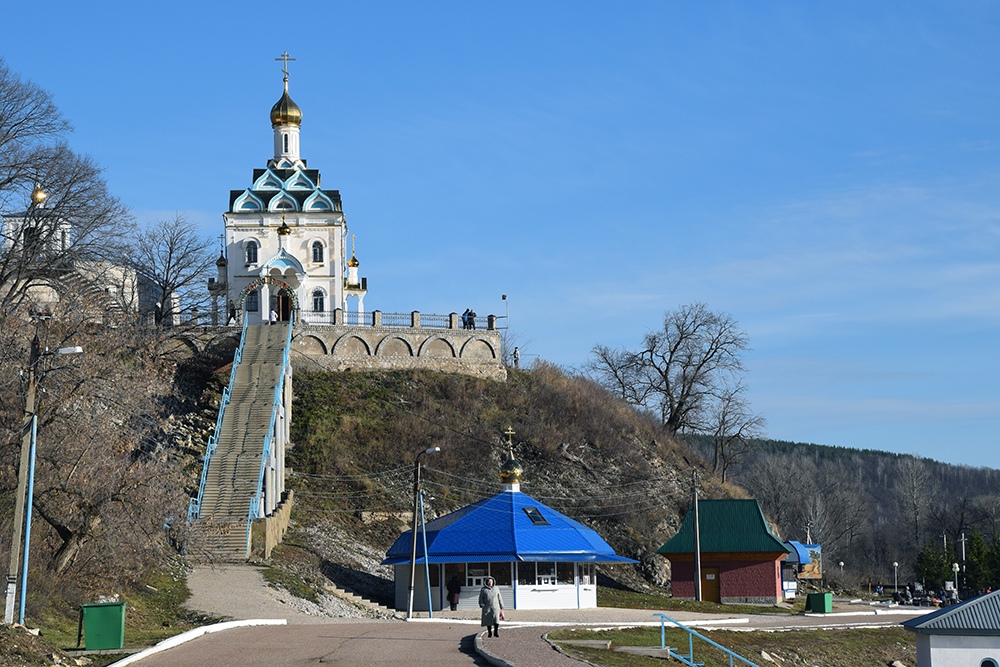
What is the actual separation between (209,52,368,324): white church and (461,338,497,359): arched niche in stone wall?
5.10 m

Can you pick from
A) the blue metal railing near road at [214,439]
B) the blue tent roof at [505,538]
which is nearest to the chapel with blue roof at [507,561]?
the blue tent roof at [505,538]

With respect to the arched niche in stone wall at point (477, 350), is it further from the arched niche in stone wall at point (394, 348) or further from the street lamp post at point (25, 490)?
the street lamp post at point (25, 490)

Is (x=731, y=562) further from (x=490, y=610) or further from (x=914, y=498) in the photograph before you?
(x=914, y=498)

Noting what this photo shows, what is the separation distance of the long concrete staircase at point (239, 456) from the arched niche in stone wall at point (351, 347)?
122 inches

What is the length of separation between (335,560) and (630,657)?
20.2 metres

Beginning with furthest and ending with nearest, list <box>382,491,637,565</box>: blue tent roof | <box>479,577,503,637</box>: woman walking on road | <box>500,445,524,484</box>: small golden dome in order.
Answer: <box>500,445,524,484</box>: small golden dome → <box>382,491,637,565</box>: blue tent roof → <box>479,577,503,637</box>: woman walking on road

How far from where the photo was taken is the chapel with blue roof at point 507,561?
130ft

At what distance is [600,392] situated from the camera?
6369 centimetres

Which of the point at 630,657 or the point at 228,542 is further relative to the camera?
the point at 228,542

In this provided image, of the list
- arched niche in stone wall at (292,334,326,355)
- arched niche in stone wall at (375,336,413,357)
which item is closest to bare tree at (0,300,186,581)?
arched niche in stone wall at (292,334,326,355)

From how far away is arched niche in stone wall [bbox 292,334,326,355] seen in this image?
57344 millimetres

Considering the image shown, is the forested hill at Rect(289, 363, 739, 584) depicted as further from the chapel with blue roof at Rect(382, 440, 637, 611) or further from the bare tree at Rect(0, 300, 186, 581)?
the bare tree at Rect(0, 300, 186, 581)

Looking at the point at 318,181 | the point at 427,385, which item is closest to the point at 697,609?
the point at 427,385

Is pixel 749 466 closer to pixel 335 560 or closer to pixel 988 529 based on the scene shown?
pixel 988 529
